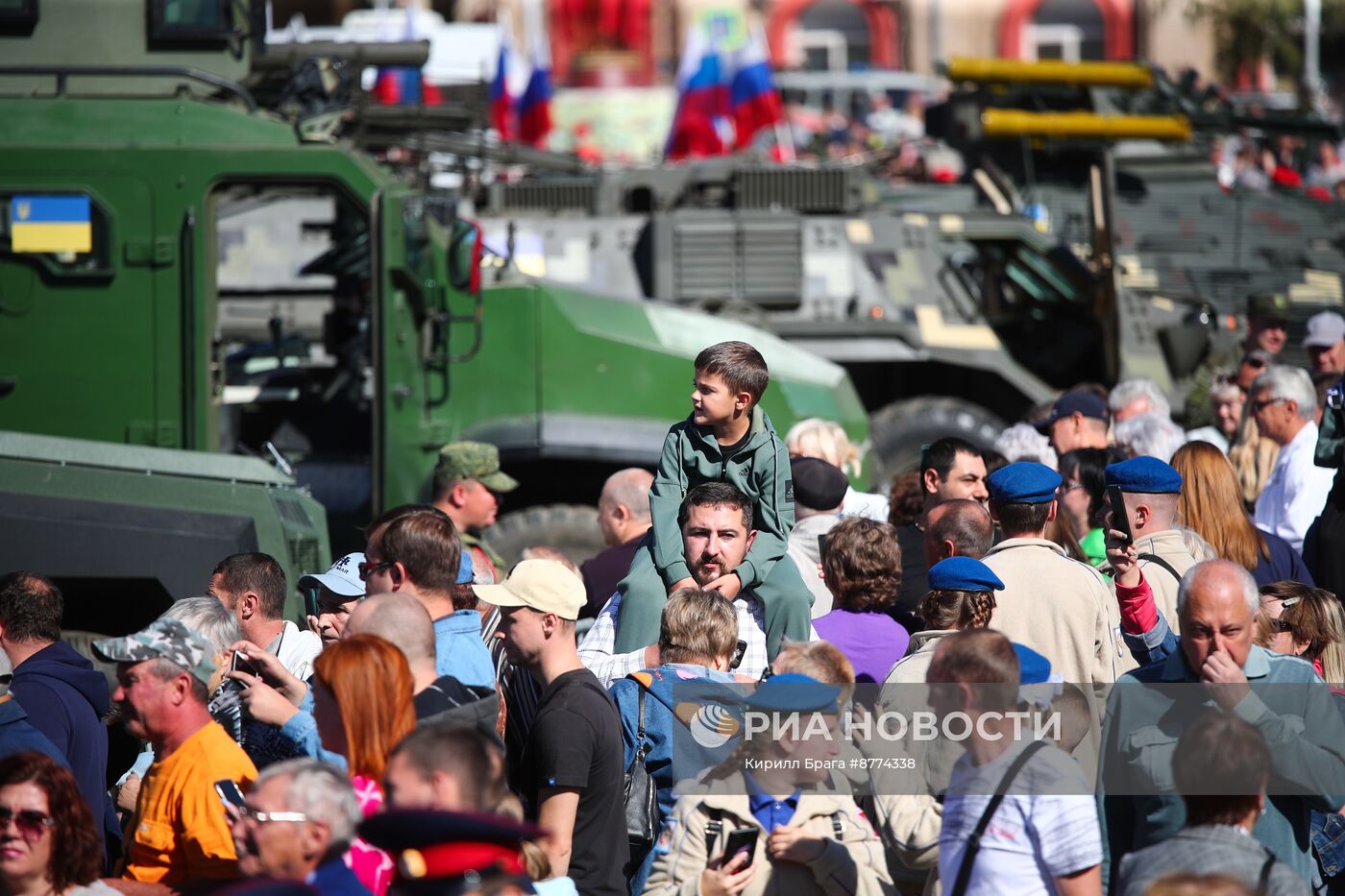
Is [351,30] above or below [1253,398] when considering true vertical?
above

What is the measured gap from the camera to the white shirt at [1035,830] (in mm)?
3982

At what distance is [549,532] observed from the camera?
9.82 meters

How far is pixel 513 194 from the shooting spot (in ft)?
50.6

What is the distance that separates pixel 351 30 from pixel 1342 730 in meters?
17.9

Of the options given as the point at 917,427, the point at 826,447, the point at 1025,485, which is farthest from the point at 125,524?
the point at 917,427

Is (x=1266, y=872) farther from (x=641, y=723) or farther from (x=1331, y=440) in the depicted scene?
(x=1331, y=440)

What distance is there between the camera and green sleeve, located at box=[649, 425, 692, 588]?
5.44 meters

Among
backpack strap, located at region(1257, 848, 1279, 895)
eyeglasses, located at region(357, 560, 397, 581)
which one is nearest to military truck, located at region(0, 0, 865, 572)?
eyeglasses, located at region(357, 560, 397, 581)

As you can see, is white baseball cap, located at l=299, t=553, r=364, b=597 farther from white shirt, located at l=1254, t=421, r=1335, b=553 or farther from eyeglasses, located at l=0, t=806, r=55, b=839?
white shirt, located at l=1254, t=421, r=1335, b=553

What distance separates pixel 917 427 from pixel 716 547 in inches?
360

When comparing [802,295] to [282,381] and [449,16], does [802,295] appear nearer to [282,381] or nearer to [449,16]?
[282,381]

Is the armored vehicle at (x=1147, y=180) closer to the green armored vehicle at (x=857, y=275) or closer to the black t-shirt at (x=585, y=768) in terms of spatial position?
the green armored vehicle at (x=857, y=275)

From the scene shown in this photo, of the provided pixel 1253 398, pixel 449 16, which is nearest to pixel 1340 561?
pixel 1253 398

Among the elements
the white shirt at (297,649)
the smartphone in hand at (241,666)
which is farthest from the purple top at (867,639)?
the smartphone in hand at (241,666)
